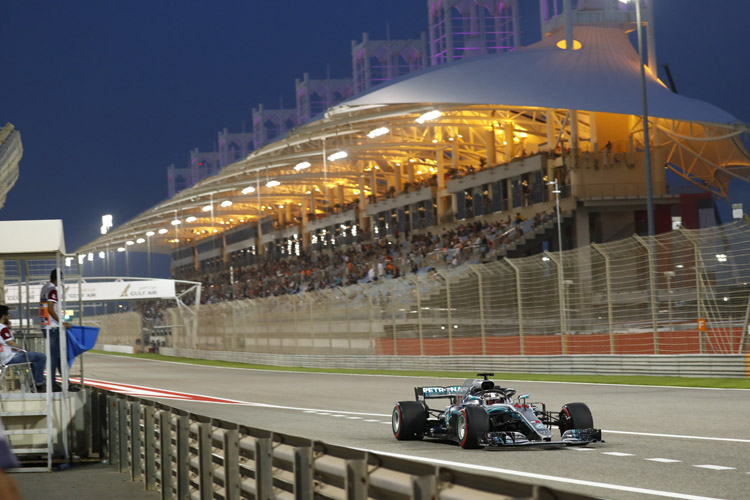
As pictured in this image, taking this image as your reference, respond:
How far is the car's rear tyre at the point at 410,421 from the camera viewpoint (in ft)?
37.9

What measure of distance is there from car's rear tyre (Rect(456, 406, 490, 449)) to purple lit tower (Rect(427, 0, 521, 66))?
195ft

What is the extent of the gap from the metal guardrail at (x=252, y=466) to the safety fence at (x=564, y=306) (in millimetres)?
11881

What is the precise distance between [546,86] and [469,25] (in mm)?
33239

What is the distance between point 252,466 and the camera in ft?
20.7

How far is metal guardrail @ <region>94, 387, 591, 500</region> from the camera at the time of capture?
3.74m

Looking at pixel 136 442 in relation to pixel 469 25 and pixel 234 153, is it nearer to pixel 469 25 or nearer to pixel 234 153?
pixel 469 25

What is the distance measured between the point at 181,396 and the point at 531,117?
31.2 m

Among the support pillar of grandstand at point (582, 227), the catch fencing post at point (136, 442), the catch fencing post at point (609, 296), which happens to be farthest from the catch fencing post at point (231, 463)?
the support pillar of grandstand at point (582, 227)

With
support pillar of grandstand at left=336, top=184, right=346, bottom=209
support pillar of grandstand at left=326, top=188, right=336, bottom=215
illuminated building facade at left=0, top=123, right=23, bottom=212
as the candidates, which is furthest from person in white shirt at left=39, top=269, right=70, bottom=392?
support pillar of grandstand at left=336, top=184, right=346, bottom=209

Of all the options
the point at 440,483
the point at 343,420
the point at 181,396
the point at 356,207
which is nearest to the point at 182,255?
the point at 356,207

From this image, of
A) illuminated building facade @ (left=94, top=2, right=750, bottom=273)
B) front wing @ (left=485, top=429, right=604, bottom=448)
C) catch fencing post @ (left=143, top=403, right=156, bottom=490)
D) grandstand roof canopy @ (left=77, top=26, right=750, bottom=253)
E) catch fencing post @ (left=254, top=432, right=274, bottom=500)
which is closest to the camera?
catch fencing post @ (left=254, top=432, right=274, bottom=500)

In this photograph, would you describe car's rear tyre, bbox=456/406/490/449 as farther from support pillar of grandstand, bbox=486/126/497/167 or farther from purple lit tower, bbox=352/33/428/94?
purple lit tower, bbox=352/33/428/94

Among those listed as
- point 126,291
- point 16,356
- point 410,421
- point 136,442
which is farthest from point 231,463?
point 126,291

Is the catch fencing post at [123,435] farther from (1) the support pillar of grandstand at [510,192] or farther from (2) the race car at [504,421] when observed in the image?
(1) the support pillar of grandstand at [510,192]
